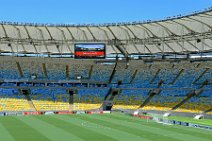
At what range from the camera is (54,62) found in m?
67.2


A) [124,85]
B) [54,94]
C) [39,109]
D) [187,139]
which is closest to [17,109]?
[39,109]

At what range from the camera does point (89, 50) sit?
193ft

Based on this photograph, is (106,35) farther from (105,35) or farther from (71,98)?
(71,98)

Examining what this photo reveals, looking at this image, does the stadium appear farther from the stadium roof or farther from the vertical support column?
the vertical support column

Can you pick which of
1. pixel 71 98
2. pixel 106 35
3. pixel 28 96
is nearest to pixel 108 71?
pixel 106 35

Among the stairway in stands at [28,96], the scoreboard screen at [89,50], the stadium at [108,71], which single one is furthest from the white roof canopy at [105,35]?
the stairway in stands at [28,96]

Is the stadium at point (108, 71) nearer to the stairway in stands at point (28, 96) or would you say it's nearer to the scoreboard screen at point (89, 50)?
the scoreboard screen at point (89, 50)

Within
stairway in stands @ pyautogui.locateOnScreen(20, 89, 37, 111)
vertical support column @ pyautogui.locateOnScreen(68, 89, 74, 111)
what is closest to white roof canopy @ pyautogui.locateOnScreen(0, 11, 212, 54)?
stairway in stands @ pyautogui.locateOnScreen(20, 89, 37, 111)

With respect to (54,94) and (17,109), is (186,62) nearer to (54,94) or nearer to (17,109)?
(54,94)

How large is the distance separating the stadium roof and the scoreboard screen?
2.34 m

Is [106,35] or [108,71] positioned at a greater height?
[106,35]

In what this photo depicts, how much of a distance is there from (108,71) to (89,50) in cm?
1553

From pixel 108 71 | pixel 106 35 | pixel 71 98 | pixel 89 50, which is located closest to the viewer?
pixel 89 50

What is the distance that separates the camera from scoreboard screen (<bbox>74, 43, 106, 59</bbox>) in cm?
5894
